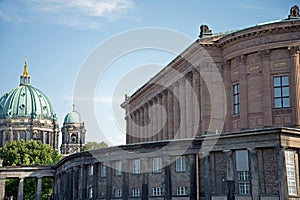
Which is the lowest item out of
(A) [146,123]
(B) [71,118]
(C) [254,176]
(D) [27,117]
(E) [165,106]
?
(C) [254,176]

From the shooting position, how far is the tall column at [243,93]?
4662 cm

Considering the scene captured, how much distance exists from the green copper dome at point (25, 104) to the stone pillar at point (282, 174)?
14161 cm

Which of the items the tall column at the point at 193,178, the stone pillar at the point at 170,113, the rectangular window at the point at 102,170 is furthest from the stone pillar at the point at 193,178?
the stone pillar at the point at 170,113

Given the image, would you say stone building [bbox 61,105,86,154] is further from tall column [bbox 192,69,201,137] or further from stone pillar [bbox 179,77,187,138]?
tall column [bbox 192,69,201,137]

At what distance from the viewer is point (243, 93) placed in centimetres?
4719

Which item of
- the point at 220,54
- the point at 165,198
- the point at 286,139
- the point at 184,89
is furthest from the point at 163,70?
the point at 286,139

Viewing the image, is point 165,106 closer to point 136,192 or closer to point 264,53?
point 136,192

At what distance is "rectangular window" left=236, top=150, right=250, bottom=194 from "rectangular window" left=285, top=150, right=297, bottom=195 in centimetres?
365

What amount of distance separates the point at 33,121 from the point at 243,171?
5349 inches

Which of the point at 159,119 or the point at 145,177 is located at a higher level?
the point at 159,119

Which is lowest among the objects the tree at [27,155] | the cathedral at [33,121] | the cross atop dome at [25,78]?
the tree at [27,155]

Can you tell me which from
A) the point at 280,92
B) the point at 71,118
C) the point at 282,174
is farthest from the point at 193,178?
the point at 71,118

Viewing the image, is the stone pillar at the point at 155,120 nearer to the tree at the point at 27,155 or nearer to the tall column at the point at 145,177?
the tall column at the point at 145,177

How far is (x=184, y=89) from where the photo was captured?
56375mm
